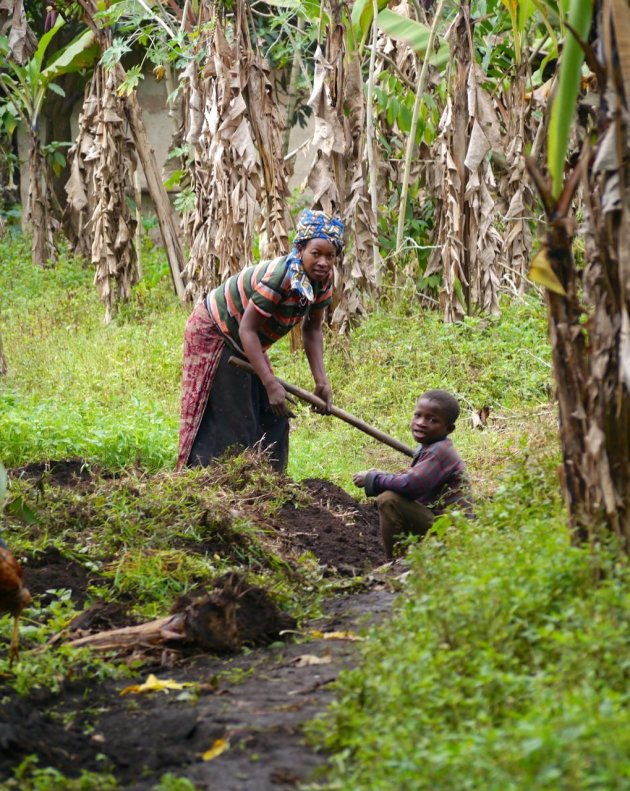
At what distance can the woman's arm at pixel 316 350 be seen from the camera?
7133 millimetres

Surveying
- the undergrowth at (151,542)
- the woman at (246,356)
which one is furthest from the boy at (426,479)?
the woman at (246,356)

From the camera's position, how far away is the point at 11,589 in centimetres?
397

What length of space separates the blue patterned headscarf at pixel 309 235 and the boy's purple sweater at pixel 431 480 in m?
1.27

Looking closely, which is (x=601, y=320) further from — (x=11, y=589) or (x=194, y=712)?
(x=11, y=589)

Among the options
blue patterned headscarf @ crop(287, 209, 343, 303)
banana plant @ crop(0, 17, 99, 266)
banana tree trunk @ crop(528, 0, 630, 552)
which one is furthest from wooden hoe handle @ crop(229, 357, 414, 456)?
banana plant @ crop(0, 17, 99, 266)

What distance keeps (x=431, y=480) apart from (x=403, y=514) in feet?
0.76

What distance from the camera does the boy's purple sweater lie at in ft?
18.9

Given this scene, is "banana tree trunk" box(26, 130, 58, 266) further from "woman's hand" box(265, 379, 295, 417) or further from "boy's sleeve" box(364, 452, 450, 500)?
"boy's sleeve" box(364, 452, 450, 500)

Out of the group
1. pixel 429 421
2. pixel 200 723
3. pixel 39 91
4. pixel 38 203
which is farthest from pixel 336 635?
pixel 39 91

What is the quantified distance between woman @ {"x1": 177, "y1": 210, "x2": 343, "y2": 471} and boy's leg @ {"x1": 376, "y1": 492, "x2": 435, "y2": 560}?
122 centimetres

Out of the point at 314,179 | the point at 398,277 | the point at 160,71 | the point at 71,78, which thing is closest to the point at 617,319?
the point at 314,179

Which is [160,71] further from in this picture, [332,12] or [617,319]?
[617,319]

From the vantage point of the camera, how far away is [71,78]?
17844mm

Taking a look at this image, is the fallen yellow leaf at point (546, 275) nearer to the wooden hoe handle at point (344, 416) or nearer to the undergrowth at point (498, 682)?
the undergrowth at point (498, 682)
